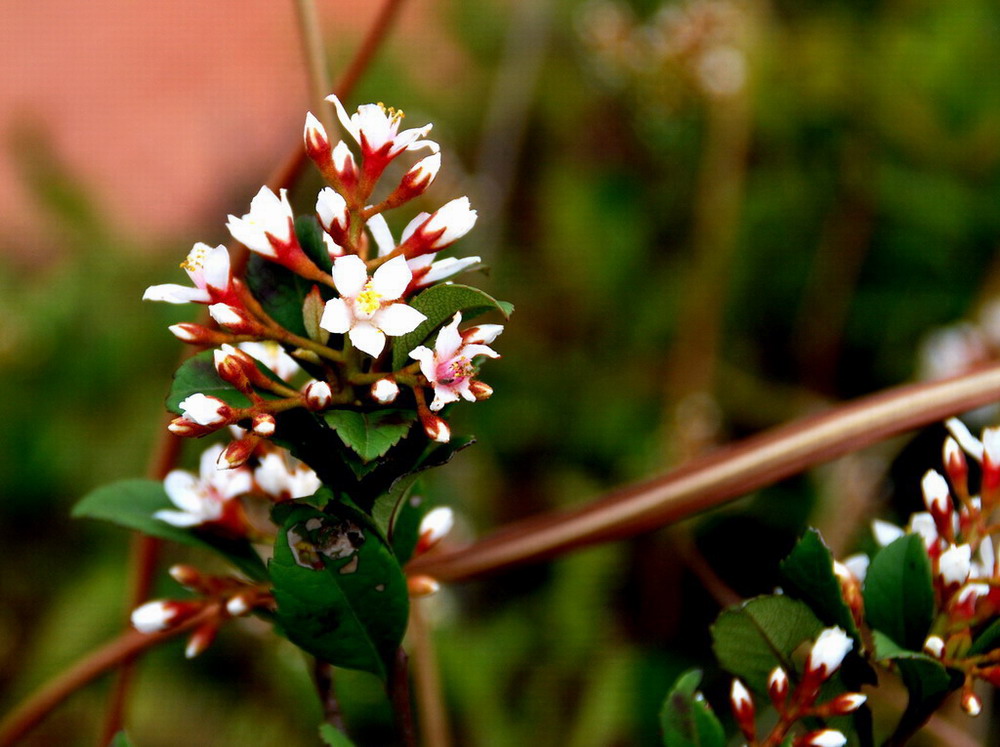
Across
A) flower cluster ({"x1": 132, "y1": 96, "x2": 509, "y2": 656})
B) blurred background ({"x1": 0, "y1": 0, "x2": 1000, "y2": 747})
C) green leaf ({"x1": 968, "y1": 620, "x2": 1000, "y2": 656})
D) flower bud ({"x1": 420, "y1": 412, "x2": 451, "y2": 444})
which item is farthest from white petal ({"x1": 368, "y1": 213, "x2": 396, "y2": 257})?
blurred background ({"x1": 0, "y1": 0, "x2": 1000, "y2": 747})

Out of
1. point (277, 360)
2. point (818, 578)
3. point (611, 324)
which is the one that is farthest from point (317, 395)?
point (611, 324)

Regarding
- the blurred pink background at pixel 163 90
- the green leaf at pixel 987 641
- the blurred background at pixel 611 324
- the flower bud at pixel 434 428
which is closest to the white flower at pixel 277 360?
the flower bud at pixel 434 428

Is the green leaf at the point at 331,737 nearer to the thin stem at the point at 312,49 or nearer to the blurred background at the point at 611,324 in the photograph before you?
the thin stem at the point at 312,49

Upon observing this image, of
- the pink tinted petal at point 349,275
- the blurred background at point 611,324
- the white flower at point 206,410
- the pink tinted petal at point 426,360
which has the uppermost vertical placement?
the pink tinted petal at point 349,275

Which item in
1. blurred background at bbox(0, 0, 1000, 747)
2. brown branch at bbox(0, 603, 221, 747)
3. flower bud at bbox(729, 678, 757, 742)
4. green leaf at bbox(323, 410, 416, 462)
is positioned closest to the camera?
green leaf at bbox(323, 410, 416, 462)

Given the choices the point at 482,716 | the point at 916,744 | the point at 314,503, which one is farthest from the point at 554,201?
the point at 314,503

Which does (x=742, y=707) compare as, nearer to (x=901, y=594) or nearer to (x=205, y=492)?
(x=901, y=594)

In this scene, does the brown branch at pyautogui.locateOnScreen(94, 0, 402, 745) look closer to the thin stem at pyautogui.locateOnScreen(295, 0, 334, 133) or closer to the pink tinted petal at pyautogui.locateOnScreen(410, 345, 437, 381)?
the thin stem at pyautogui.locateOnScreen(295, 0, 334, 133)
